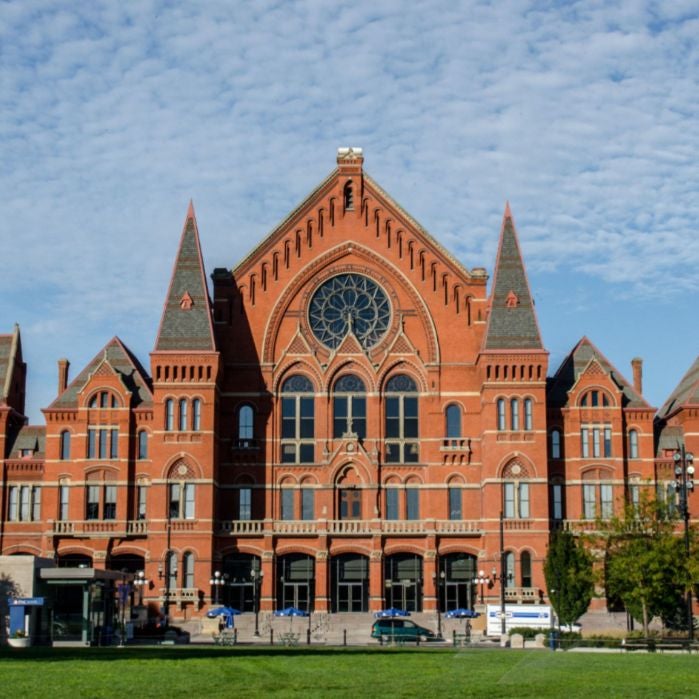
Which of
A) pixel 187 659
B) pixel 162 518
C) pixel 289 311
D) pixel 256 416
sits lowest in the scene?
pixel 187 659

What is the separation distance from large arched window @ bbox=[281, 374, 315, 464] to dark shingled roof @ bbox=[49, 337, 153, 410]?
8.91 m

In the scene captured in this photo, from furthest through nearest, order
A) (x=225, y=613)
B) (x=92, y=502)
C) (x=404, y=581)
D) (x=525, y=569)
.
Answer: (x=92, y=502) → (x=404, y=581) → (x=525, y=569) → (x=225, y=613)

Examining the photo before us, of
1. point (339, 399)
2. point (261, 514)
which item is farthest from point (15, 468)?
point (339, 399)

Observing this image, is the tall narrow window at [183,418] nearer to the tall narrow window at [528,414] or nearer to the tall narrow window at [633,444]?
the tall narrow window at [528,414]

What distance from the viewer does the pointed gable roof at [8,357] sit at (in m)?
85.5

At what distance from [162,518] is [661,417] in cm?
3570

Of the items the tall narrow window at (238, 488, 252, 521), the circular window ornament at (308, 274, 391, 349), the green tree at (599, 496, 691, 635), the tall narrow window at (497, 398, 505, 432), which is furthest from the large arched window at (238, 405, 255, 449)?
the green tree at (599, 496, 691, 635)

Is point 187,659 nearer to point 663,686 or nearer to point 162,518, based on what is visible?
point 663,686

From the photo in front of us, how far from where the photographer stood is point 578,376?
82625 millimetres

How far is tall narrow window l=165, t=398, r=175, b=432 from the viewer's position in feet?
264

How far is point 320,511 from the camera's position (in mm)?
81812

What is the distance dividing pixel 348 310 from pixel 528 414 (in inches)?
540

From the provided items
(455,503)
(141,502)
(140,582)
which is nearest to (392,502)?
(455,503)

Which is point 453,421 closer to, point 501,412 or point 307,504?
point 501,412
